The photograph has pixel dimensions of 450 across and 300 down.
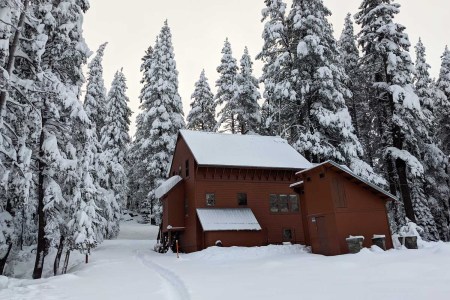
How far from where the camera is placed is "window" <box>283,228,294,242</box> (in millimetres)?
29191

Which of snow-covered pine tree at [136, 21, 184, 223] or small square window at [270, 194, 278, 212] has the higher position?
snow-covered pine tree at [136, 21, 184, 223]

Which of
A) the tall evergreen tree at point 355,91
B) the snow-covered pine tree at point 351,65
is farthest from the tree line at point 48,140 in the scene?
the snow-covered pine tree at point 351,65

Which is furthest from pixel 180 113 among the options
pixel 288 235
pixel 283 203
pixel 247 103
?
pixel 288 235

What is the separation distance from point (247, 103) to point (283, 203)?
17.4m

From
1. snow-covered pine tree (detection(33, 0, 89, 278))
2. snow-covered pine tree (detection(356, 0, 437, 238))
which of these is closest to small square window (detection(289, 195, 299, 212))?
snow-covered pine tree (detection(356, 0, 437, 238))

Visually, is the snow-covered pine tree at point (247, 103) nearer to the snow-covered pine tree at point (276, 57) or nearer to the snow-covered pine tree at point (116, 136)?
the snow-covered pine tree at point (276, 57)

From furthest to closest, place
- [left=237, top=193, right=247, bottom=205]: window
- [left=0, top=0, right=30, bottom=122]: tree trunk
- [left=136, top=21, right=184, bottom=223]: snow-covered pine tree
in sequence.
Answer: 1. [left=136, top=21, right=184, bottom=223]: snow-covered pine tree
2. [left=237, top=193, right=247, bottom=205]: window
3. [left=0, top=0, right=30, bottom=122]: tree trunk

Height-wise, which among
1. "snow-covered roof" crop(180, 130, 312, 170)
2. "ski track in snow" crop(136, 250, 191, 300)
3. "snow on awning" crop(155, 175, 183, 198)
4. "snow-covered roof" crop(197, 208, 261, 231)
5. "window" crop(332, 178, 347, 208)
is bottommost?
"ski track in snow" crop(136, 250, 191, 300)

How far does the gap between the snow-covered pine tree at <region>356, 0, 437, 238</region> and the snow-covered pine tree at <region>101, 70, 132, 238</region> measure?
2688 centimetres

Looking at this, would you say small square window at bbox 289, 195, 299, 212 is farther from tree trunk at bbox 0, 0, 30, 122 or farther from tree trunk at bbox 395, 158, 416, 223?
tree trunk at bbox 0, 0, 30, 122

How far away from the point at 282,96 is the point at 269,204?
962 cm

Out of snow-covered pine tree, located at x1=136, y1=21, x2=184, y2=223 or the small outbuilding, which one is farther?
snow-covered pine tree, located at x1=136, y1=21, x2=184, y2=223

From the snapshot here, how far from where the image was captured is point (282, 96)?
31.4 meters

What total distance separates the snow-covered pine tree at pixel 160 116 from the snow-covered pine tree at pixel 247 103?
23.7 ft
